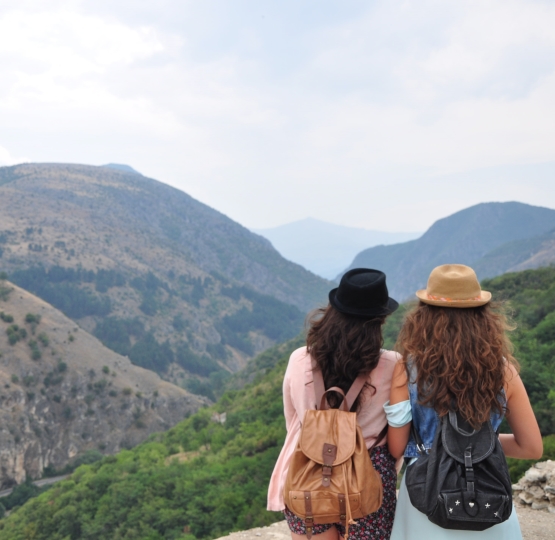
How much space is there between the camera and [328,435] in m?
2.53

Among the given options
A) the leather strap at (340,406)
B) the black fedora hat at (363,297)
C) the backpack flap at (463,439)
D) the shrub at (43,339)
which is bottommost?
the shrub at (43,339)

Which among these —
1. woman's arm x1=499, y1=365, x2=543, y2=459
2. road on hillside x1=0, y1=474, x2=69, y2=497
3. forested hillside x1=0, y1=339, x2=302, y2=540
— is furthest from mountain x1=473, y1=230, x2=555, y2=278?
woman's arm x1=499, y1=365, x2=543, y2=459

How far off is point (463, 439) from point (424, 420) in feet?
0.70

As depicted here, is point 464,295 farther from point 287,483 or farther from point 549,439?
point 549,439

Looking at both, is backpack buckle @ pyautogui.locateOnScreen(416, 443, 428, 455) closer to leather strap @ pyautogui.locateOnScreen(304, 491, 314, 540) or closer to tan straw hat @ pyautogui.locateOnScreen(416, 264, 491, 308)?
leather strap @ pyautogui.locateOnScreen(304, 491, 314, 540)

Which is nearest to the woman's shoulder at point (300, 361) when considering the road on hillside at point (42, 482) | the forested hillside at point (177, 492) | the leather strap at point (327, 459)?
the leather strap at point (327, 459)

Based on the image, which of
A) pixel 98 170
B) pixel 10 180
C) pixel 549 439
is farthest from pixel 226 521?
pixel 98 170

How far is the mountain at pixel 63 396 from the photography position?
6266 centimetres

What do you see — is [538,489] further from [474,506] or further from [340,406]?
[340,406]

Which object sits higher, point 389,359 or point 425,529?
point 389,359

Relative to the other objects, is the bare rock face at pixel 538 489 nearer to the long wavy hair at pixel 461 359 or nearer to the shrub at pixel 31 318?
the long wavy hair at pixel 461 359

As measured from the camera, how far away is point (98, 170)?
645 feet

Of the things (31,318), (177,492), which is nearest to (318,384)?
(177,492)

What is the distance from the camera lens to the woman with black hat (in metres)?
2.67
